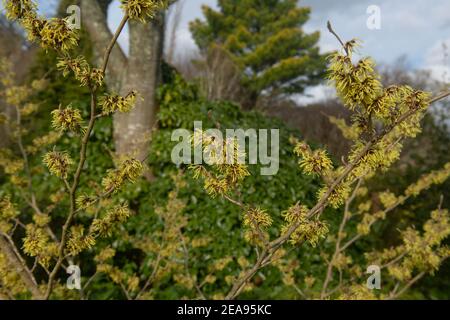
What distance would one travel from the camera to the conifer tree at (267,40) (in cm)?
2192

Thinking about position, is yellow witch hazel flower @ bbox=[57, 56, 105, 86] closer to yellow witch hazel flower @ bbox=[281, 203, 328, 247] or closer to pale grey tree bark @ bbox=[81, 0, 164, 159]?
yellow witch hazel flower @ bbox=[281, 203, 328, 247]

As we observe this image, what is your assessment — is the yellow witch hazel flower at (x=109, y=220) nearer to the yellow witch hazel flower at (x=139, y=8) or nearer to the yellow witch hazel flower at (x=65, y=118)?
the yellow witch hazel flower at (x=65, y=118)

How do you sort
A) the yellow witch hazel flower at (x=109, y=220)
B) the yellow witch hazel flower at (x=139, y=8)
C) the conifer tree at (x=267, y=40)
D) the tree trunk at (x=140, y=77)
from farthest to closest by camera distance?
1. the conifer tree at (x=267, y=40)
2. the tree trunk at (x=140, y=77)
3. the yellow witch hazel flower at (x=109, y=220)
4. the yellow witch hazel flower at (x=139, y=8)

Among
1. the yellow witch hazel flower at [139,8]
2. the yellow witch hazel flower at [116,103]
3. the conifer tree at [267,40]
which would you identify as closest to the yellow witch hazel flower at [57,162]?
the yellow witch hazel flower at [116,103]

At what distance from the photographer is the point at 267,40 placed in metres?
22.3

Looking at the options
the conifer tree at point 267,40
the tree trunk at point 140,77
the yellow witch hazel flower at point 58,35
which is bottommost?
the yellow witch hazel flower at point 58,35

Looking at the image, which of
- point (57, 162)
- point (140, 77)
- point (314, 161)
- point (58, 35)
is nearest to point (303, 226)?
point (314, 161)

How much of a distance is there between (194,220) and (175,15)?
846 inches

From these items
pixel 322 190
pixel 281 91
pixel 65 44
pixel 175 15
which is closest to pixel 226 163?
pixel 322 190

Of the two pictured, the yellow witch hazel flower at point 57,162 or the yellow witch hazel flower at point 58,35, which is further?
the yellow witch hazel flower at point 57,162

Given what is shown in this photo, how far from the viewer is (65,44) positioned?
1.27 meters

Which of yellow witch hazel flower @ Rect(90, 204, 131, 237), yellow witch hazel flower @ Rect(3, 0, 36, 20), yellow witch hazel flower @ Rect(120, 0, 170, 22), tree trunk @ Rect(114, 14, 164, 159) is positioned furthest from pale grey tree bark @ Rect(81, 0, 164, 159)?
yellow witch hazel flower @ Rect(120, 0, 170, 22)

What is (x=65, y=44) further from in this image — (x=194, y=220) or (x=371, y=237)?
(x=371, y=237)

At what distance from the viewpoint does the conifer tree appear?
21922 mm
